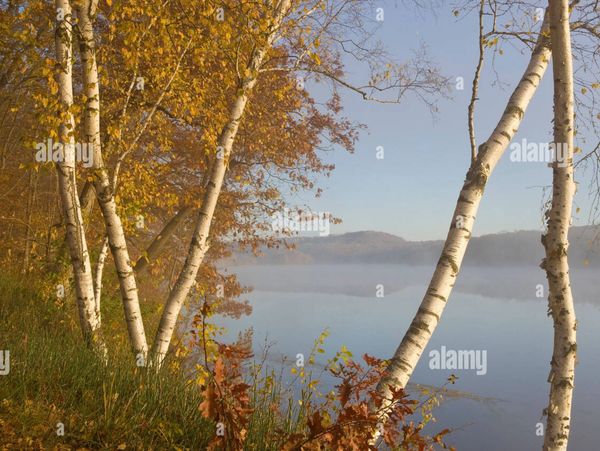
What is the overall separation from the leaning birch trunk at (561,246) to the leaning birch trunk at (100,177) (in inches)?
184

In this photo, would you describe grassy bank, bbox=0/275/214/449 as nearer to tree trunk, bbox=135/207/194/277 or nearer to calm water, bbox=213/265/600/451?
calm water, bbox=213/265/600/451

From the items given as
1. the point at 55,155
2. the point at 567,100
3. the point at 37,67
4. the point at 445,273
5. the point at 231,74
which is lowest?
the point at 445,273

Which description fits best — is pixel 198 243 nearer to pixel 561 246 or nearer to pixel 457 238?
pixel 457 238

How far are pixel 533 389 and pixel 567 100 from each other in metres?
22.3

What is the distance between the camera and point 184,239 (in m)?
16.0

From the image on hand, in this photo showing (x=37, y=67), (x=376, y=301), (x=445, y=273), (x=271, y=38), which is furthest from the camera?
(x=376, y=301)

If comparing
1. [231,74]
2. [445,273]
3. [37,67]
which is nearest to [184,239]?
[37,67]

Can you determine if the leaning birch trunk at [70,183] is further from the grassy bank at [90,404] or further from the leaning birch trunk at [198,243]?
the grassy bank at [90,404]

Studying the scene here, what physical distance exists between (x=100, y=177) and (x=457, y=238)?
4274 mm

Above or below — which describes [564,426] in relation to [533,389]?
above

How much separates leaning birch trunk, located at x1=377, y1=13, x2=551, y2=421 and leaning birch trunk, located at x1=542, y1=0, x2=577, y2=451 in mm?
490

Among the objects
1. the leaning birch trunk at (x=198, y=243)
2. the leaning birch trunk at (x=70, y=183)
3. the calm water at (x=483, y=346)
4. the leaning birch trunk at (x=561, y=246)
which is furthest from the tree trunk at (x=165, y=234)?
the leaning birch trunk at (x=561, y=246)

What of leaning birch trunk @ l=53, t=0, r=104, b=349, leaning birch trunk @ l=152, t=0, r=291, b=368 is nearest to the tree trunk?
leaning birch trunk @ l=152, t=0, r=291, b=368

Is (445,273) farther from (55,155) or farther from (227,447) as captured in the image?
(55,155)
